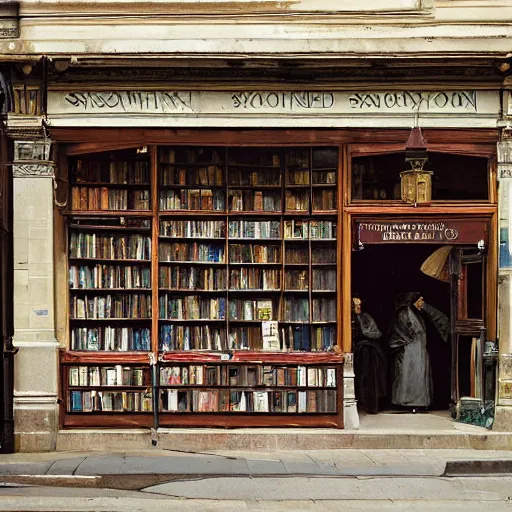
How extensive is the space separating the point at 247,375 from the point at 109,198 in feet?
9.73

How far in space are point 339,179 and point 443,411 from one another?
392 cm

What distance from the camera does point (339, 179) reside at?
15.9 metres

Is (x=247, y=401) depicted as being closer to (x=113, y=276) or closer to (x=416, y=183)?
(x=113, y=276)

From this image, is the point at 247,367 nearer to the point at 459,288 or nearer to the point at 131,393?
the point at 131,393

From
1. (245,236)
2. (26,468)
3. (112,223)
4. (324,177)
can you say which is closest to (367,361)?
(245,236)

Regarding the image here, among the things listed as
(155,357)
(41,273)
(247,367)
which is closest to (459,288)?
(247,367)

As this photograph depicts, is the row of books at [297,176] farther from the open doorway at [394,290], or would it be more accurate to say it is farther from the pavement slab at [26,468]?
the pavement slab at [26,468]

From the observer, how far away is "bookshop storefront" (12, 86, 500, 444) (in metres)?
15.6

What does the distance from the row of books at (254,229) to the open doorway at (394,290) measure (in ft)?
7.15

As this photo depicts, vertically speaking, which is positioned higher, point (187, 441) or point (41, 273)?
point (41, 273)

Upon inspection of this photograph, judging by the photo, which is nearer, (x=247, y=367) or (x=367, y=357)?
(x=247, y=367)

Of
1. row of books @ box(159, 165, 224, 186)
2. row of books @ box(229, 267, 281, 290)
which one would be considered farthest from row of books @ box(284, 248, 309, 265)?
A: row of books @ box(159, 165, 224, 186)

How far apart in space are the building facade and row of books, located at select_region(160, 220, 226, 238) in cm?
3

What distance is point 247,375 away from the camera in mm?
15969
